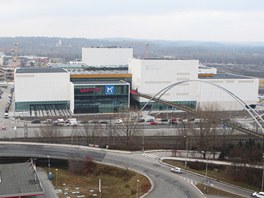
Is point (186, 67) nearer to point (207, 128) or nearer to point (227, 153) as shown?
point (207, 128)

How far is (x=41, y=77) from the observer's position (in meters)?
47.0

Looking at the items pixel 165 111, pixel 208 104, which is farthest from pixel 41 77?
pixel 208 104

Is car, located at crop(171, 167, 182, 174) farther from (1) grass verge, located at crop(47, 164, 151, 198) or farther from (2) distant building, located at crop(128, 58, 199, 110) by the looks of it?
(2) distant building, located at crop(128, 58, 199, 110)

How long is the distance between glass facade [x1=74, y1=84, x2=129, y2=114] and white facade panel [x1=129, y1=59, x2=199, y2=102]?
8.48 feet

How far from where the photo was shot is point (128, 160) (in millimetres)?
27812

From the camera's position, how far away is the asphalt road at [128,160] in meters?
21.7

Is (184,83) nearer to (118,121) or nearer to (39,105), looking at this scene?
(118,121)

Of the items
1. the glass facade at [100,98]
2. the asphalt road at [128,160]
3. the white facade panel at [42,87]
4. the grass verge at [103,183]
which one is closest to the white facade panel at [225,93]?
the glass facade at [100,98]

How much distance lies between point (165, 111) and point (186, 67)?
668 cm

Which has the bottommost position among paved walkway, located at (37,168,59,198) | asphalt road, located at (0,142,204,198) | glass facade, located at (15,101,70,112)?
paved walkway, located at (37,168,59,198)

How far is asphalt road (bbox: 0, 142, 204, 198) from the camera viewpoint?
21.7m

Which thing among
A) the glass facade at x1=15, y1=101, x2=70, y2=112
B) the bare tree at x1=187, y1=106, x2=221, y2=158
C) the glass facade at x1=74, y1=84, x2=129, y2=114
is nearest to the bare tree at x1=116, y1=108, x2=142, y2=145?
the bare tree at x1=187, y1=106, x2=221, y2=158

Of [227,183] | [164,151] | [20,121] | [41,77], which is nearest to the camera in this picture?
[227,183]

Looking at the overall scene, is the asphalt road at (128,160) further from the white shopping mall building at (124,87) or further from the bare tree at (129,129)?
the white shopping mall building at (124,87)
